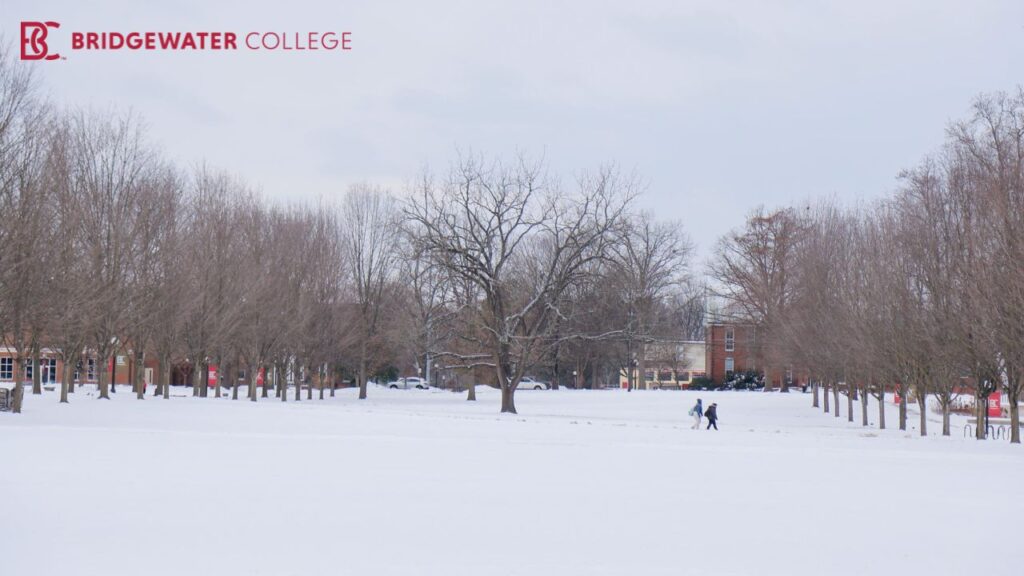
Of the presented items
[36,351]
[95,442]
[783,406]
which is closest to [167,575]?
[95,442]

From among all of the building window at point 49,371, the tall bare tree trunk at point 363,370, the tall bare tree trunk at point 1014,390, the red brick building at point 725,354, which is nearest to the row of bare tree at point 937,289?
the tall bare tree trunk at point 1014,390

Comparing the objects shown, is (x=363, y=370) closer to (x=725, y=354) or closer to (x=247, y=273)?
(x=247, y=273)

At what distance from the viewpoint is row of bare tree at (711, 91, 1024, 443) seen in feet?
110

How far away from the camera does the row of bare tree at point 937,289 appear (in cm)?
3341

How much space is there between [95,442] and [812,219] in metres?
59.0

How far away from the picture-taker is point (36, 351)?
42.2 meters

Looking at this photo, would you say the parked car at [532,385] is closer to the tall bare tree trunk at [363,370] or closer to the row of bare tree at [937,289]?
the tall bare tree trunk at [363,370]

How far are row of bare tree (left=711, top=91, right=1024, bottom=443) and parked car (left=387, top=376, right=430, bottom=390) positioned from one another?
4412 cm

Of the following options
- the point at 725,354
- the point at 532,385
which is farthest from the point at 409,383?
the point at 725,354

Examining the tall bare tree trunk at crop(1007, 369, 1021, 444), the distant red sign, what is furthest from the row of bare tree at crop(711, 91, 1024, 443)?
the distant red sign

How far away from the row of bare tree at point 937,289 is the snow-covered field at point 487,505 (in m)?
5.34

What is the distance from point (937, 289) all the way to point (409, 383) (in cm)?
7334

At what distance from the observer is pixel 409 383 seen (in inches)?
4237

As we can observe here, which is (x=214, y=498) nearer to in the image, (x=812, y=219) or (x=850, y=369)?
(x=850, y=369)
